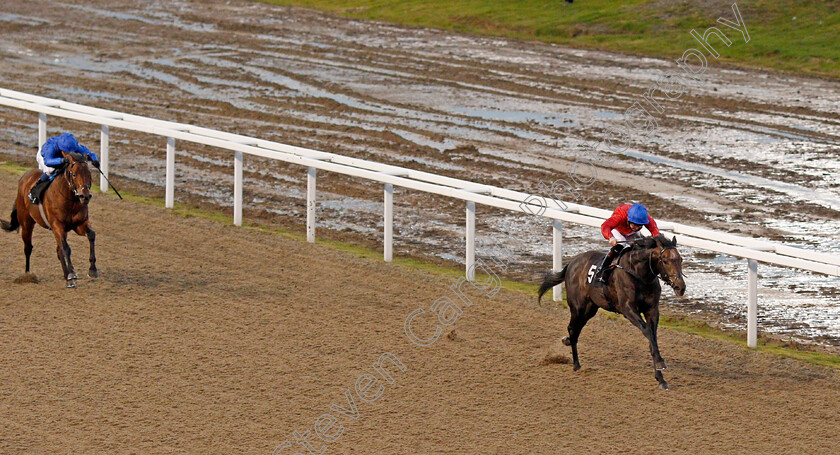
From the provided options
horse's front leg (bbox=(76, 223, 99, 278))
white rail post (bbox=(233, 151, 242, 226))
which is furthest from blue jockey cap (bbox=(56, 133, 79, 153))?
white rail post (bbox=(233, 151, 242, 226))

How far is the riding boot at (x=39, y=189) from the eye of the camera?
9.59 meters

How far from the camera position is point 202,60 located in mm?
23406

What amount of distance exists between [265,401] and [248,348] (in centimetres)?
108

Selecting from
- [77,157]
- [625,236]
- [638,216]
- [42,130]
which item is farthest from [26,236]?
[638,216]

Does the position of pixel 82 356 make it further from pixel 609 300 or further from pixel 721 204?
pixel 721 204

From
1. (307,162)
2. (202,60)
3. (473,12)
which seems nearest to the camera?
(307,162)

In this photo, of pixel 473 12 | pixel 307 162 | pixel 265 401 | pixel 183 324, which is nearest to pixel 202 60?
pixel 473 12

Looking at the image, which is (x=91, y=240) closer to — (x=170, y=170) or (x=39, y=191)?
(x=39, y=191)

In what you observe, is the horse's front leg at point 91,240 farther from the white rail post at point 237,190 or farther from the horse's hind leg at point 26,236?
the white rail post at point 237,190

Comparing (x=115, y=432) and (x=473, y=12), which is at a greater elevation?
(x=473, y=12)

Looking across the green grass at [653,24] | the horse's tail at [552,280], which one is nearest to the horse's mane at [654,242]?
the horse's tail at [552,280]

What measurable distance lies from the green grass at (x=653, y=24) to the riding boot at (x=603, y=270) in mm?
15424

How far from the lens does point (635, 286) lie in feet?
24.2

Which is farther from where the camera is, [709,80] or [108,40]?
[108,40]
